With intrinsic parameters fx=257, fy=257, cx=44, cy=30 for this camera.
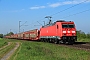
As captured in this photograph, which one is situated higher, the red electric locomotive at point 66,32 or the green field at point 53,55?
the red electric locomotive at point 66,32

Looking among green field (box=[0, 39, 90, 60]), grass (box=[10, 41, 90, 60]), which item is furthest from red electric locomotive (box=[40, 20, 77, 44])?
grass (box=[10, 41, 90, 60])

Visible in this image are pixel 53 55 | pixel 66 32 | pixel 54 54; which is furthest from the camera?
pixel 66 32

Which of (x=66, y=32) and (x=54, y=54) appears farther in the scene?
(x=66, y=32)

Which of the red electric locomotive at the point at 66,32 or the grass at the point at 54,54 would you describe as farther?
the red electric locomotive at the point at 66,32

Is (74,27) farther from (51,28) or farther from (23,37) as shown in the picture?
(23,37)

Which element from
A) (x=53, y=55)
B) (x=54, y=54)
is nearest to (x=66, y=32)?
(x=54, y=54)

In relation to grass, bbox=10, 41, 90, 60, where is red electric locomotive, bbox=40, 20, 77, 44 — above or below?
above

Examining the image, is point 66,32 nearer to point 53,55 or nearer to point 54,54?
point 54,54

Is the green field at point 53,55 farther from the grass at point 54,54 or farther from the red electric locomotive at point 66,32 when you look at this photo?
the red electric locomotive at point 66,32

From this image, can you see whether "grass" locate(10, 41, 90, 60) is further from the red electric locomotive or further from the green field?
the red electric locomotive

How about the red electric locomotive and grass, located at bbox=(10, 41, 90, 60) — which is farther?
the red electric locomotive

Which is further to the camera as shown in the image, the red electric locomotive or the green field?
the red electric locomotive

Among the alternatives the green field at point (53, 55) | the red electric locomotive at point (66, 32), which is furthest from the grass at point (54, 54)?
the red electric locomotive at point (66, 32)

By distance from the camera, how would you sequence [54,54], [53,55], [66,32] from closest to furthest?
1. [53,55]
2. [54,54]
3. [66,32]
